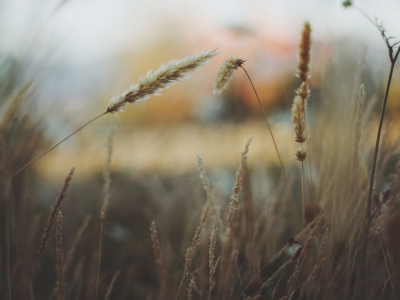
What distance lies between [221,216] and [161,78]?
57cm

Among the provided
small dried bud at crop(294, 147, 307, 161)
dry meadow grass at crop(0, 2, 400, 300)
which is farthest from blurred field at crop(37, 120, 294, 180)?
small dried bud at crop(294, 147, 307, 161)

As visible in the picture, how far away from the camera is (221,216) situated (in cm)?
100

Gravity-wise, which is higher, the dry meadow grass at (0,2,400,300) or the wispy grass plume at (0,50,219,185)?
the wispy grass plume at (0,50,219,185)

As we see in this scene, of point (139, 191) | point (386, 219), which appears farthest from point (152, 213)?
point (386, 219)

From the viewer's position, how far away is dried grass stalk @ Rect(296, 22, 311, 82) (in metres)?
0.57

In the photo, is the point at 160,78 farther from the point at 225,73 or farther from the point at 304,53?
the point at 304,53

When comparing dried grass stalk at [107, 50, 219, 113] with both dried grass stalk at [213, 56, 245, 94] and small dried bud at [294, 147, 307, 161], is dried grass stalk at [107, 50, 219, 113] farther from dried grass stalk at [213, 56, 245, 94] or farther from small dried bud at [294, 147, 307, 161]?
small dried bud at [294, 147, 307, 161]

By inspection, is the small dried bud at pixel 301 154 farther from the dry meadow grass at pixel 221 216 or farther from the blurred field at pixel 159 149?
the blurred field at pixel 159 149

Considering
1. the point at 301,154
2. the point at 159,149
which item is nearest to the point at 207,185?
the point at 301,154

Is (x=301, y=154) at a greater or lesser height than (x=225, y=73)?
lesser

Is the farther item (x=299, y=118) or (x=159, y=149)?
(x=159, y=149)

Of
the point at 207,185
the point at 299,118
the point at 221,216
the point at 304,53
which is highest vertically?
the point at 304,53

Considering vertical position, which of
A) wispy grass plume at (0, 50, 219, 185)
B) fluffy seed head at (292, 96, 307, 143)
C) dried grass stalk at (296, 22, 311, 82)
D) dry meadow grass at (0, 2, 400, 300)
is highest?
dried grass stalk at (296, 22, 311, 82)

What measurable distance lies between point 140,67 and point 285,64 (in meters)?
0.88
